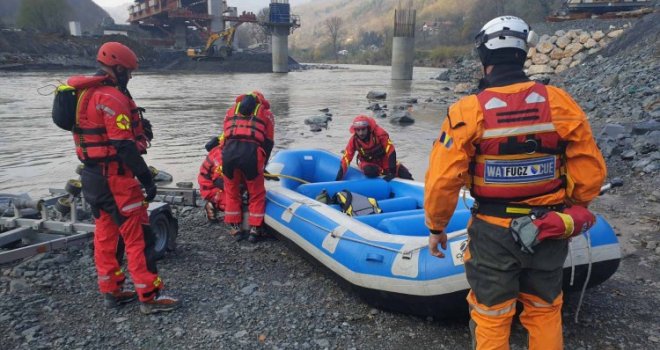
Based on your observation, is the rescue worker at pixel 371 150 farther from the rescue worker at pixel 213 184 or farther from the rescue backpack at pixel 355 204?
the rescue worker at pixel 213 184

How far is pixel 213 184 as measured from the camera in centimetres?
482

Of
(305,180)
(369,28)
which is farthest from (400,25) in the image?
(369,28)

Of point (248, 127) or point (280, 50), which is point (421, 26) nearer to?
point (280, 50)

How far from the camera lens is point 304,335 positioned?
282cm

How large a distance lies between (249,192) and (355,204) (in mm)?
929

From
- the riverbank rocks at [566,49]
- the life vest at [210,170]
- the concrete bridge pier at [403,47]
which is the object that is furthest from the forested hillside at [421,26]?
the life vest at [210,170]

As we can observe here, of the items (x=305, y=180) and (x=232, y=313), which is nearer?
(x=232, y=313)

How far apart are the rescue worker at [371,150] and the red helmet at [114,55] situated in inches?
104

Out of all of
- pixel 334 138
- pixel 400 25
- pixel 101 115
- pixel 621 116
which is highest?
pixel 400 25

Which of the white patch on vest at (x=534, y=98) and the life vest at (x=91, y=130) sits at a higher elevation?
the white patch on vest at (x=534, y=98)

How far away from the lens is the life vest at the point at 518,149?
1.83 m

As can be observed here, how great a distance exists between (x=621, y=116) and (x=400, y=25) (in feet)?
89.7

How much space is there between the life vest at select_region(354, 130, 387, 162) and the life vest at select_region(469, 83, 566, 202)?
129 inches

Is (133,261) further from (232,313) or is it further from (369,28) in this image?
(369,28)
